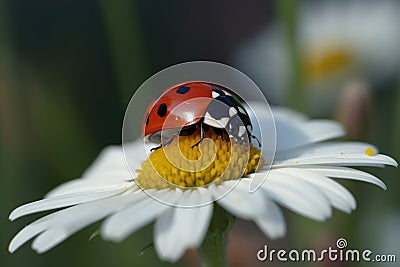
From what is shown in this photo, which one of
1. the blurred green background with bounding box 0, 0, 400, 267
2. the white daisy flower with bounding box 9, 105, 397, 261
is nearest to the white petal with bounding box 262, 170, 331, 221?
the white daisy flower with bounding box 9, 105, 397, 261

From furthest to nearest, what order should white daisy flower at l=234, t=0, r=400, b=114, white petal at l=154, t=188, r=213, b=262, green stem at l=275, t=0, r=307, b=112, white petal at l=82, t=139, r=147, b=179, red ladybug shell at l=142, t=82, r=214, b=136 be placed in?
white daisy flower at l=234, t=0, r=400, b=114
green stem at l=275, t=0, r=307, b=112
white petal at l=82, t=139, r=147, b=179
red ladybug shell at l=142, t=82, r=214, b=136
white petal at l=154, t=188, r=213, b=262

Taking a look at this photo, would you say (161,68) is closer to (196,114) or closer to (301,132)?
(301,132)

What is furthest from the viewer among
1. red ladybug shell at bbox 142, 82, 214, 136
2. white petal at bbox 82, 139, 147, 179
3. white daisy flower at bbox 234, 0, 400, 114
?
white daisy flower at bbox 234, 0, 400, 114

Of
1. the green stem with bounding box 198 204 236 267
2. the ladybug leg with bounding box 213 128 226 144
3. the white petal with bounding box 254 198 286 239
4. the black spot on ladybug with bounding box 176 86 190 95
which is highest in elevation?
the black spot on ladybug with bounding box 176 86 190 95

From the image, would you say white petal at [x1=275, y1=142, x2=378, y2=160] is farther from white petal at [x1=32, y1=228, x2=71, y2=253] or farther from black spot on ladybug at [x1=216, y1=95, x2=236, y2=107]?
white petal at [x1=32, y1=228, x2=71, y2=253]

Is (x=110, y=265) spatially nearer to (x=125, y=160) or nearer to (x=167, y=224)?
(x=125, y=160)

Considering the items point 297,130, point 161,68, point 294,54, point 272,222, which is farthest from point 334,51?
point 272,222

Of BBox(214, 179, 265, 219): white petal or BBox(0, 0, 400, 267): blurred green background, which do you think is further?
BBox(0, 0, 400, 267): blurred green background
